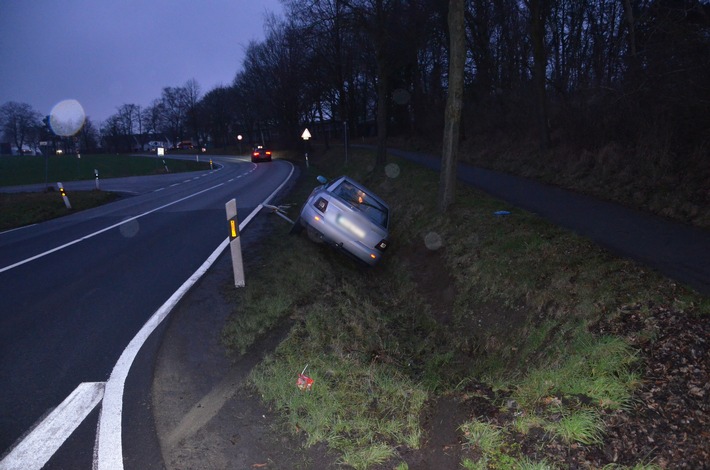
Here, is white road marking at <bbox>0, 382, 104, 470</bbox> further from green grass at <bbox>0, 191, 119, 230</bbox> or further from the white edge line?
green grass at <bbox>0, 191, 119, 230</bbox>

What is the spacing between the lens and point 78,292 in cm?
681

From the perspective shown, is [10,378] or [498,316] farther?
[498,316]

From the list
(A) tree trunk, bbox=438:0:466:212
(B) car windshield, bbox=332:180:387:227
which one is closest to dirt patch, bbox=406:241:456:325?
(B) car windshield, bbox=332:180:387:227

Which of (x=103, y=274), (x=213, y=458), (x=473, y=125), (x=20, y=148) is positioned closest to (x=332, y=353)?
(x=213, y=458)

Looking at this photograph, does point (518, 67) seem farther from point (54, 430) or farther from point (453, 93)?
point (54, 430)

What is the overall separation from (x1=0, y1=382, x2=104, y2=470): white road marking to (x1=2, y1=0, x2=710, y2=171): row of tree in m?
12.1

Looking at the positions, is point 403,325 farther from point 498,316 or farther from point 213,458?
point 213,458

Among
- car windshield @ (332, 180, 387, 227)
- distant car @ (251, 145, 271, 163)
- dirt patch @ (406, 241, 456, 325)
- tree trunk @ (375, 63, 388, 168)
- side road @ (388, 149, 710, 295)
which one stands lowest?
dirt patch @ (406, 241, 456, 325)

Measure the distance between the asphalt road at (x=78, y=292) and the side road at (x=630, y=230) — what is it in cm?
668

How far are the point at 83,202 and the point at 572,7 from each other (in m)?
26.7

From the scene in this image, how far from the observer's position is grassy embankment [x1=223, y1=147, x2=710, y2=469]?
355 centimetres

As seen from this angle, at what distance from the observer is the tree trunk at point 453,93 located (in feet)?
32.6

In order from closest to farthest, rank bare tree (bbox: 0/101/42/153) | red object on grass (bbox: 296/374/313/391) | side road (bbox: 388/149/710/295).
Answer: red object on grass (bbox: 296/374/313/391)
side road (bbox: 388/149/710/295)
bare tree (bbox: 0/101/42/153)

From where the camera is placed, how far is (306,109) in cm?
5469
